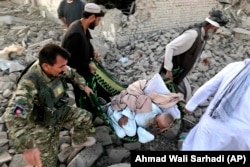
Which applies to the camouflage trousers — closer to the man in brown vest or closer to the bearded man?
the bearded man

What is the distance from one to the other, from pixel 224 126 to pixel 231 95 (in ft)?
1.00

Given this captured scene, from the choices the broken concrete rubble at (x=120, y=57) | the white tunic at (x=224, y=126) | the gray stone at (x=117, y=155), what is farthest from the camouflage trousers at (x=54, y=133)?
the white tunic at (x=224, y=126)

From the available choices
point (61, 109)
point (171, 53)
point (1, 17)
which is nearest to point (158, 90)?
point (171, 53)

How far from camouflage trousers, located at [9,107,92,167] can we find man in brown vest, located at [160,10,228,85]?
1.18m

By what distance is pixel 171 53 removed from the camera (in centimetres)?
385

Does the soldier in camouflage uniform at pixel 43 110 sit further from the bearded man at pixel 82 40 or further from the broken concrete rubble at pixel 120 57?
the broken concrete rubble at pixel 120 57

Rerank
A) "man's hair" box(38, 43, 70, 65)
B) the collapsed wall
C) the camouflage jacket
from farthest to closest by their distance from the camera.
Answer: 1. the collapsed wall
2. "man's hair" box(38, 43, 70, 65)
3. the camouflage jacket

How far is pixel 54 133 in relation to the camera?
10.9 feet

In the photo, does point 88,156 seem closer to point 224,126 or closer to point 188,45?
point 224,126

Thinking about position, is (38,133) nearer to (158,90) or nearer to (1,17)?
(158,90)

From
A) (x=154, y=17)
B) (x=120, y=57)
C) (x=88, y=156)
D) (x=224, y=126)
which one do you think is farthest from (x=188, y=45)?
(x=154, y=17)

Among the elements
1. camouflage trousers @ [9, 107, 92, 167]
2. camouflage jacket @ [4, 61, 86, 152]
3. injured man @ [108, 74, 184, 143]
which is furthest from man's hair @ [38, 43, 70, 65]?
injured man @ [108, 74, 184, 143]

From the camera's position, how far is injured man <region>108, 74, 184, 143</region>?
369 centimetres

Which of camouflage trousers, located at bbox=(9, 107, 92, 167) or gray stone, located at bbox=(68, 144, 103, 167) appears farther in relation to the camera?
gray stone, located at bbox=(68, 144, 103, 167)
